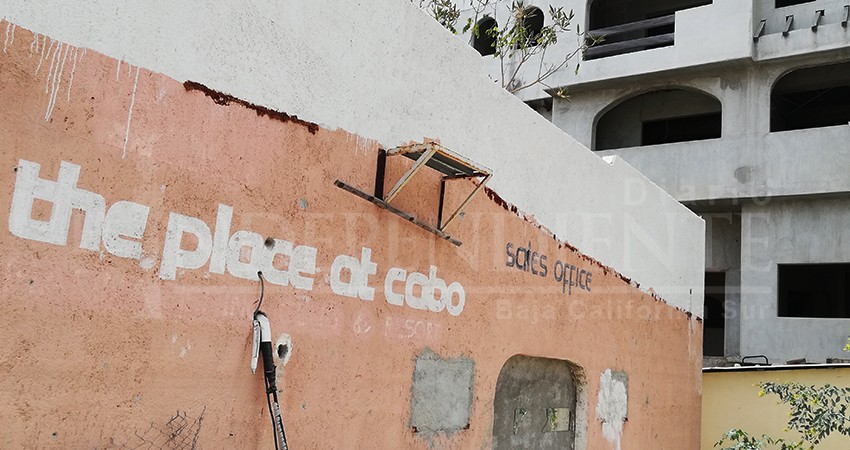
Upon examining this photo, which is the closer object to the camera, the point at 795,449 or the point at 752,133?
the point at 795,449

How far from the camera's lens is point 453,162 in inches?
190

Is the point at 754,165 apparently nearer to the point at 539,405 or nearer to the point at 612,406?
the point at 612,406

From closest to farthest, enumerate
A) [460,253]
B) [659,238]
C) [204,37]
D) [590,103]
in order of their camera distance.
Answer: [204,37] → [460,253] → [659,238] → [590,103]

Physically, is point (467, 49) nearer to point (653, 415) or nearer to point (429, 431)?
point (429, 431)

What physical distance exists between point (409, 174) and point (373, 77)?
0.64 m

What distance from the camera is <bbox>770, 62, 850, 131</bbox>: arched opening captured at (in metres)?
16.0

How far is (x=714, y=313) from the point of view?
1867 centimetres

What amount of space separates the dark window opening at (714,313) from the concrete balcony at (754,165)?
2.13m

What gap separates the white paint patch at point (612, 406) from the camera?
23.9 ft

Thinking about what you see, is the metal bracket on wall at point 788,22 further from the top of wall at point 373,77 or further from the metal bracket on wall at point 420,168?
the metal bracket on wall at point 420,168

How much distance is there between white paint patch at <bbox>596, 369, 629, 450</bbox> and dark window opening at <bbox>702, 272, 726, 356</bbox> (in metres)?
8.77

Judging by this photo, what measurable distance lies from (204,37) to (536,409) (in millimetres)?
4303

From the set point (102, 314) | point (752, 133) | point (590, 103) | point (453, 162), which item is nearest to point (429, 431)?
point (453, 162)

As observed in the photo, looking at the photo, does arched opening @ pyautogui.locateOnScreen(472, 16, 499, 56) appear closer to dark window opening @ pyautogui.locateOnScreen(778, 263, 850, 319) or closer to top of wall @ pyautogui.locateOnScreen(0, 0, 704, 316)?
dark window opening @ pyautogui.locateOnScreen(778, 263, 850, 319)
